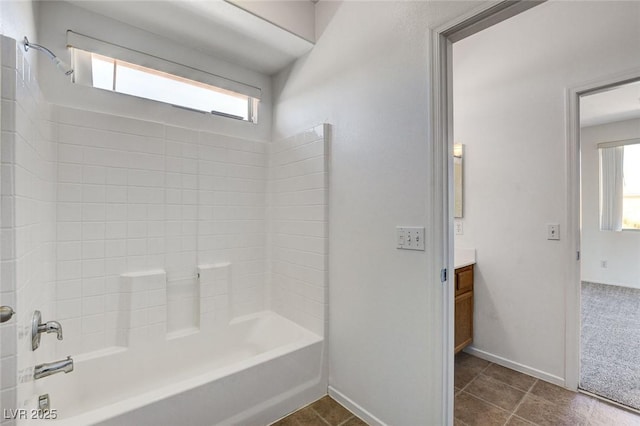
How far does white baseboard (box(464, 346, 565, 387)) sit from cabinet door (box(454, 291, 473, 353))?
12 centimetres

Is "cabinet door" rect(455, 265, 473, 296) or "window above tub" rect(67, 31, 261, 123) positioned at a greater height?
"window above tub" rect(67, 31, 261, 123)

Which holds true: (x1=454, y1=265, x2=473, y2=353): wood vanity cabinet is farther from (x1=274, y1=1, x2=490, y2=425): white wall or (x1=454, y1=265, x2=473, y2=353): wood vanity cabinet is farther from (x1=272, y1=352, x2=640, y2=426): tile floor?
(x1=274, y1=1, x2=490, y2=425): white wall

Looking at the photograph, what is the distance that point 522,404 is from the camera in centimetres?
184

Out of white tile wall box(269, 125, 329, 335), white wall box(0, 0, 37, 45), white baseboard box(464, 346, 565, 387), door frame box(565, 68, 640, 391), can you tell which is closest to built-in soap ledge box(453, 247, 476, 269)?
door frame box(565, 68, 640, 391)

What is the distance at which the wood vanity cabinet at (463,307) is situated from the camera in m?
2.31

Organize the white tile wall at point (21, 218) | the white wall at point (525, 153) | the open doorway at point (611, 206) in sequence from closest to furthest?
1. the white tile wall at point (21, 218)
2. the white wall at point (525, 153)
3. the open doorway at point (611, 206)

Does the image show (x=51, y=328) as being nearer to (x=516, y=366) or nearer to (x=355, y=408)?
(x=355, y=408)

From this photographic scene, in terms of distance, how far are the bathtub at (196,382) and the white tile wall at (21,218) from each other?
295 mm

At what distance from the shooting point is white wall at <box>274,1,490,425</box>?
4.75ft

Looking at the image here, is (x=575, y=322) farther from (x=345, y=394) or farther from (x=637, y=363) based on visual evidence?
(x=345, y=394)

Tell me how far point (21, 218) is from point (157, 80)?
1394 mm

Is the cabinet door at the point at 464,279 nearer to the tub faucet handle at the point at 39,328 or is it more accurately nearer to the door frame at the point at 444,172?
the door frame at the point at 444,172

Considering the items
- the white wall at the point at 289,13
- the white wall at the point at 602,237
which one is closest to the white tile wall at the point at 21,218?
the white wall at the point at 289,13

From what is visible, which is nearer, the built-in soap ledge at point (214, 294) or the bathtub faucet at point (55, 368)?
the bathtub faucet at point (55, 368)
